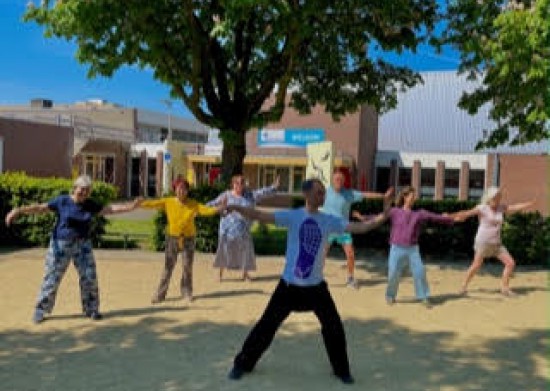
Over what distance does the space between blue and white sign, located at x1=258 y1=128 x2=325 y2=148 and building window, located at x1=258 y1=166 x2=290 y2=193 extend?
4.80ft

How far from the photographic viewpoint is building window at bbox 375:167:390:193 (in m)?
44.2

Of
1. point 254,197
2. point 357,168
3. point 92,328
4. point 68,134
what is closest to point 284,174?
point 357,168

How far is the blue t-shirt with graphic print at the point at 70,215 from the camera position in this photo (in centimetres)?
726

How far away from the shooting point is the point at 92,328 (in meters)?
7.11

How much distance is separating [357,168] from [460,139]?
39.7ft

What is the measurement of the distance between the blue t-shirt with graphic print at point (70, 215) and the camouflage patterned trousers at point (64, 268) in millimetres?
91

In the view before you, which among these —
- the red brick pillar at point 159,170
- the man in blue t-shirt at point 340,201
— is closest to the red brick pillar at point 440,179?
the red brick pillar at point 159,170

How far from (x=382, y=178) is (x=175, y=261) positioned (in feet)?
121

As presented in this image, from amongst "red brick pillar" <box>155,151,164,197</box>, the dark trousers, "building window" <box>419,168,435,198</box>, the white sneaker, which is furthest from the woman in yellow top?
"red brick pillar" <box>155,151,164,197</box>

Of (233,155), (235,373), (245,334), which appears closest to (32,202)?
(233,155)

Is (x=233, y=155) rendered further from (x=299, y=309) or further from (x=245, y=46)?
(x=299, y=309)

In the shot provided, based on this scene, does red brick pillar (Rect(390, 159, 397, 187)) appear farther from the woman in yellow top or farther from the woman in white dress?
the woman in yellow top

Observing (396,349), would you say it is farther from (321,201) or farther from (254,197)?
(254,197)

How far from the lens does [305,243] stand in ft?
18.0
